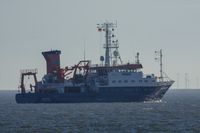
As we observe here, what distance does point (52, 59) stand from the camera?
154m

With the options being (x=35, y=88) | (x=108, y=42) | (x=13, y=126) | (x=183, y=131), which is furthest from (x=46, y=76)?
(x=183, y=131)

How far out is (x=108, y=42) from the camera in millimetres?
153625

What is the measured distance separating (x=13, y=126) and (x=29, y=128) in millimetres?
3558

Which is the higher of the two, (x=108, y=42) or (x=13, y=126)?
(x=108, y=42)

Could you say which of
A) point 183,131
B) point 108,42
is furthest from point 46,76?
point 183,131

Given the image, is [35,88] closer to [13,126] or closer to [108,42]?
[108,42]

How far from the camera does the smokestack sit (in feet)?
502

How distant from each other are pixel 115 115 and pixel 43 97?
4667 centimetres

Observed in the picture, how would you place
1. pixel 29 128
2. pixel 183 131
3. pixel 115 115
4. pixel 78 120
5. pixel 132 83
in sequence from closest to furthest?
pixel 183 131 < pixel 29 128 < pixel 78 120 < pixel 115 115 < pixel 132 83

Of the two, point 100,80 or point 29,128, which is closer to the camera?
point 29,128

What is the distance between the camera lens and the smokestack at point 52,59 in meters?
153

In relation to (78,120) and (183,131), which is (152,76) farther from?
(183,131)

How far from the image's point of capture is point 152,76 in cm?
14550

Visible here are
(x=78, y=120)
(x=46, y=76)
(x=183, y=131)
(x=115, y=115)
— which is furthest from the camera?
Result: (x=46, y=76)
